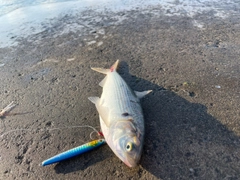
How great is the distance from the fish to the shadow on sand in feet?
0.77

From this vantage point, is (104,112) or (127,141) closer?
(127,141)

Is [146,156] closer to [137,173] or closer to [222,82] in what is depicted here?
[137,173]

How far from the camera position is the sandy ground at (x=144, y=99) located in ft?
6.99

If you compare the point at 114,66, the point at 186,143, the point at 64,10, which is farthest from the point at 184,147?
the point at 64,10

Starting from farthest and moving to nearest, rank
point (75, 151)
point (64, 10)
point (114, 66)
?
point (64, 10), point (114, 66), point (75, 151)

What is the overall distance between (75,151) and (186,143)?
1098mm

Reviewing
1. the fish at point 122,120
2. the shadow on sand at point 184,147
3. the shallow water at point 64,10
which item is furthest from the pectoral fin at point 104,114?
the shallow water at point 64,10

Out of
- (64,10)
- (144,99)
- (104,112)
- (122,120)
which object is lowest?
(64,10)

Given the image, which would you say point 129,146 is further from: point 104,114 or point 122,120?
point 104,114

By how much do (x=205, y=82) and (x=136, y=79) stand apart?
0.96m

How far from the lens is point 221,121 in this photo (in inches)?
98.2

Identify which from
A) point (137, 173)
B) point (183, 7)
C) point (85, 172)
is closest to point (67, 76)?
point (85, 172)

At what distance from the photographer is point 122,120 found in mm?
2180

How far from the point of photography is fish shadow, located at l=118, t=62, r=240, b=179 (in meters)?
2.02
